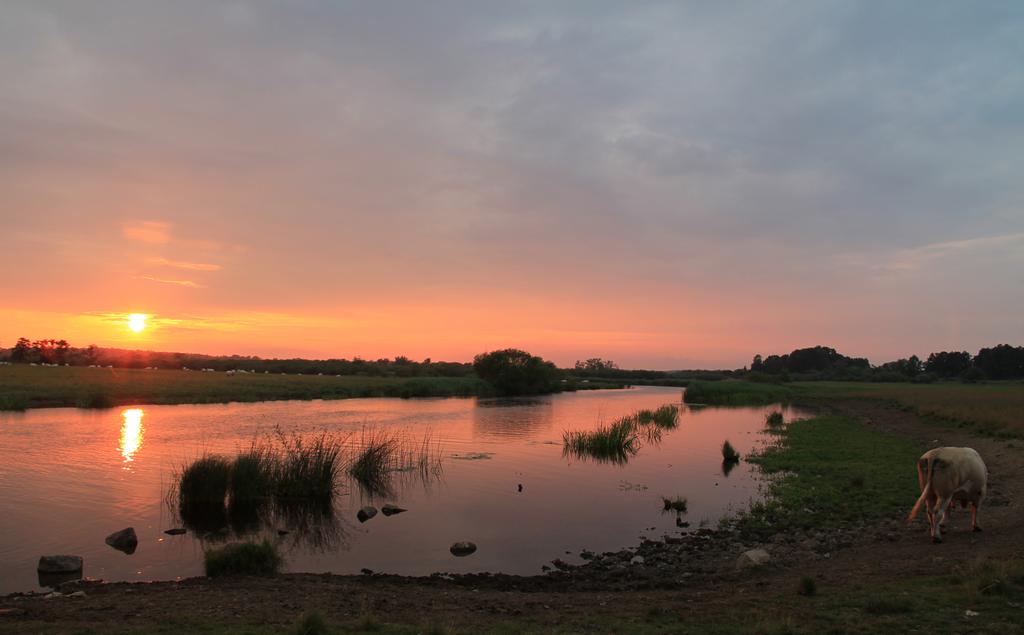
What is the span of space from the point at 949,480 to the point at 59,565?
16.6m

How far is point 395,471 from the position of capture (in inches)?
915

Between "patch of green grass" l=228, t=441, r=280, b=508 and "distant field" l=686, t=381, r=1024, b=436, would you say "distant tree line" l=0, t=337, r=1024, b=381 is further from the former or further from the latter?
"patch of green grass" l=228, t=441, r=280, b=508

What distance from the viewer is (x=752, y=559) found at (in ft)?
37.4

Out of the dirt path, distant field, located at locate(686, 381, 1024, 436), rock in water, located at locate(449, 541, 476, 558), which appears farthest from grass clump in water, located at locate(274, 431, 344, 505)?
distant field, located at locate(686, 381, 1024, 436)

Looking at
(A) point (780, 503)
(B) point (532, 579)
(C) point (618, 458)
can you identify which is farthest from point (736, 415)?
(B) point (532, 579)

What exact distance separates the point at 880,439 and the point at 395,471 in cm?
2514

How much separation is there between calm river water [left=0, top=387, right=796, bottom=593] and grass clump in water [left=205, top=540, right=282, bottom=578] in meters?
1.04

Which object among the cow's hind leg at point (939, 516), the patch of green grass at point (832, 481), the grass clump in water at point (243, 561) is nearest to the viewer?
the grass clump in water at point (243, 561)

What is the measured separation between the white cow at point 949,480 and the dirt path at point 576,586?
519 mm

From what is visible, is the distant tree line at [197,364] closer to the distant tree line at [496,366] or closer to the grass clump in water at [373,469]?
the distant tree line at [496,366]

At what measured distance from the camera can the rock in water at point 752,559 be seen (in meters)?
11.3

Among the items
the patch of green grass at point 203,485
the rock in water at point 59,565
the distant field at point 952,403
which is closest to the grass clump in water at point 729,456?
the distant field at point 952,403

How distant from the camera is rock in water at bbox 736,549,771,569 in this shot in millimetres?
11291

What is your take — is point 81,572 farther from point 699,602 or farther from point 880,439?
point 880,439
